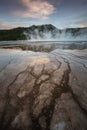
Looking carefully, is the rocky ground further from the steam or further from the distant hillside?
the distant hillside

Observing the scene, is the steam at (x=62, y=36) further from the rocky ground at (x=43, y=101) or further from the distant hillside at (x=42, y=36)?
the rocky ground at (x=43, y=101)

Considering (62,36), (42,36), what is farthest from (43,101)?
(42,36)

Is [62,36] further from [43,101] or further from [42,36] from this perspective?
[43,101]

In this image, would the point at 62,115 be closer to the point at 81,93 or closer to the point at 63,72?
the point at 81,93

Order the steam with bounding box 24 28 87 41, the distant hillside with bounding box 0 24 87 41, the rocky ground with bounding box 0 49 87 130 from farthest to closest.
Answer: the distant hillside with bounding box 0 24 87 41, the steam with bounding box 24 28 87 41, the rocky ground with bounding box 0 49 87 130

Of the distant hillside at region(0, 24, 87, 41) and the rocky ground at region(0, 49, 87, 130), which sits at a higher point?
the rocky ground at region(0, 49, 87, 130)

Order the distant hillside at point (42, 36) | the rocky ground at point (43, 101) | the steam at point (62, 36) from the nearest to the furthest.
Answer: the rocky ground at point (43, 101), the steam at point (62, 36), the distant hillside at point (42, 36)

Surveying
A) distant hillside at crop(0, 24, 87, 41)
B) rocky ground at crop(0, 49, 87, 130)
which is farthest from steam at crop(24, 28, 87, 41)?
rocky ground at crop(0, 49, 87, 130)

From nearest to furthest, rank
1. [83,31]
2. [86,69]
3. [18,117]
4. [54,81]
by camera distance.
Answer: [18,117], [54,81], [86,69], [83,31]

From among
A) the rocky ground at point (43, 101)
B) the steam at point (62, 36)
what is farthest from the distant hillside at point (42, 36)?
the rocky ground at point (43, 101)

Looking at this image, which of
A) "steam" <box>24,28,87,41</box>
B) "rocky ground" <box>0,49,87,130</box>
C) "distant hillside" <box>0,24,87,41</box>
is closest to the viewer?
"rocky ground" <box>0,49,87,130</box>

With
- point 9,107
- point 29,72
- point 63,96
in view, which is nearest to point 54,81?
point 63,96
